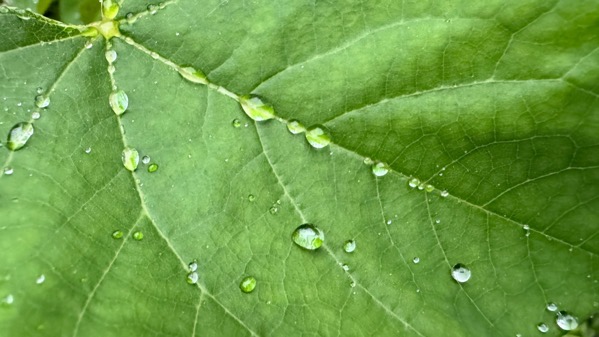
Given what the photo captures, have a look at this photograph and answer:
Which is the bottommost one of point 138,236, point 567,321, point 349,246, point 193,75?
point 567,321

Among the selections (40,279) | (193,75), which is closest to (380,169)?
(193,75)

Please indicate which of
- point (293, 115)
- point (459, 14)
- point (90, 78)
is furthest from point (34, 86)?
point (459, 14)

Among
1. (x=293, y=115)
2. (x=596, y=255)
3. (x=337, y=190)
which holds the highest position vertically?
(x=293, y=115)

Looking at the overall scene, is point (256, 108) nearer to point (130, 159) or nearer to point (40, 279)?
point (130, 159)

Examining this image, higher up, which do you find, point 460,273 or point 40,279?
point 40,279

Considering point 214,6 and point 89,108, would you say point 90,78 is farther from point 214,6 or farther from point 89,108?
point 214,6

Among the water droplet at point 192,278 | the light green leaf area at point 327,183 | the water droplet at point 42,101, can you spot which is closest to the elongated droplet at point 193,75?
the light green leaf area at point 327,183

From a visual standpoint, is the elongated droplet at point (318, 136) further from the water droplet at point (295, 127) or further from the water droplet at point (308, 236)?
the water droplet at point (308, 236)
